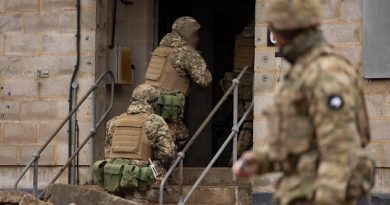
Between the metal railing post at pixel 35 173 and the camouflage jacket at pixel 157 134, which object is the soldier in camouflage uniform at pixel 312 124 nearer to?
the camouflage jacket at pixel 157 134

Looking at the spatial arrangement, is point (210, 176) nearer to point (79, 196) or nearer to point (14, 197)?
point (79, 196)

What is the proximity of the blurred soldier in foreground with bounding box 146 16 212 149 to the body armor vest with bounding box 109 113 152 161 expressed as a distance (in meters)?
0.46

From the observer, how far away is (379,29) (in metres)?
11.0

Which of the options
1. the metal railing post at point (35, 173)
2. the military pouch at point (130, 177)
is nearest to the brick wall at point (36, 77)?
the metal railing post at point (35, 173)

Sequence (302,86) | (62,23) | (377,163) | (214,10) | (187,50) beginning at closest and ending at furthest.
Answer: (302,86), (377,163), (187,50), (62,23), (214,10)

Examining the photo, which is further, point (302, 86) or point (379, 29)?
point (379, 29)

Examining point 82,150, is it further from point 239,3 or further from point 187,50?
point 239,3

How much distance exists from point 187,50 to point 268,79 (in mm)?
885

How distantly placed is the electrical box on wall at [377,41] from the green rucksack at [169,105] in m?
1.82

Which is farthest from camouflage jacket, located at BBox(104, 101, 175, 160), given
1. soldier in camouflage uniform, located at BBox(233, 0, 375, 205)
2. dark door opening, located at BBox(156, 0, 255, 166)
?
soldier in camouflage uniform, located at BBox(233, 0, 375, 205)

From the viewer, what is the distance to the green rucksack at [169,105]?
11477 mm

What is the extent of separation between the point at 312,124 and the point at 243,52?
7.19 metres

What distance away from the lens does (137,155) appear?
11.1m

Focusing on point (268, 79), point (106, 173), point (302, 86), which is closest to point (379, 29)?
point (268, 79)
